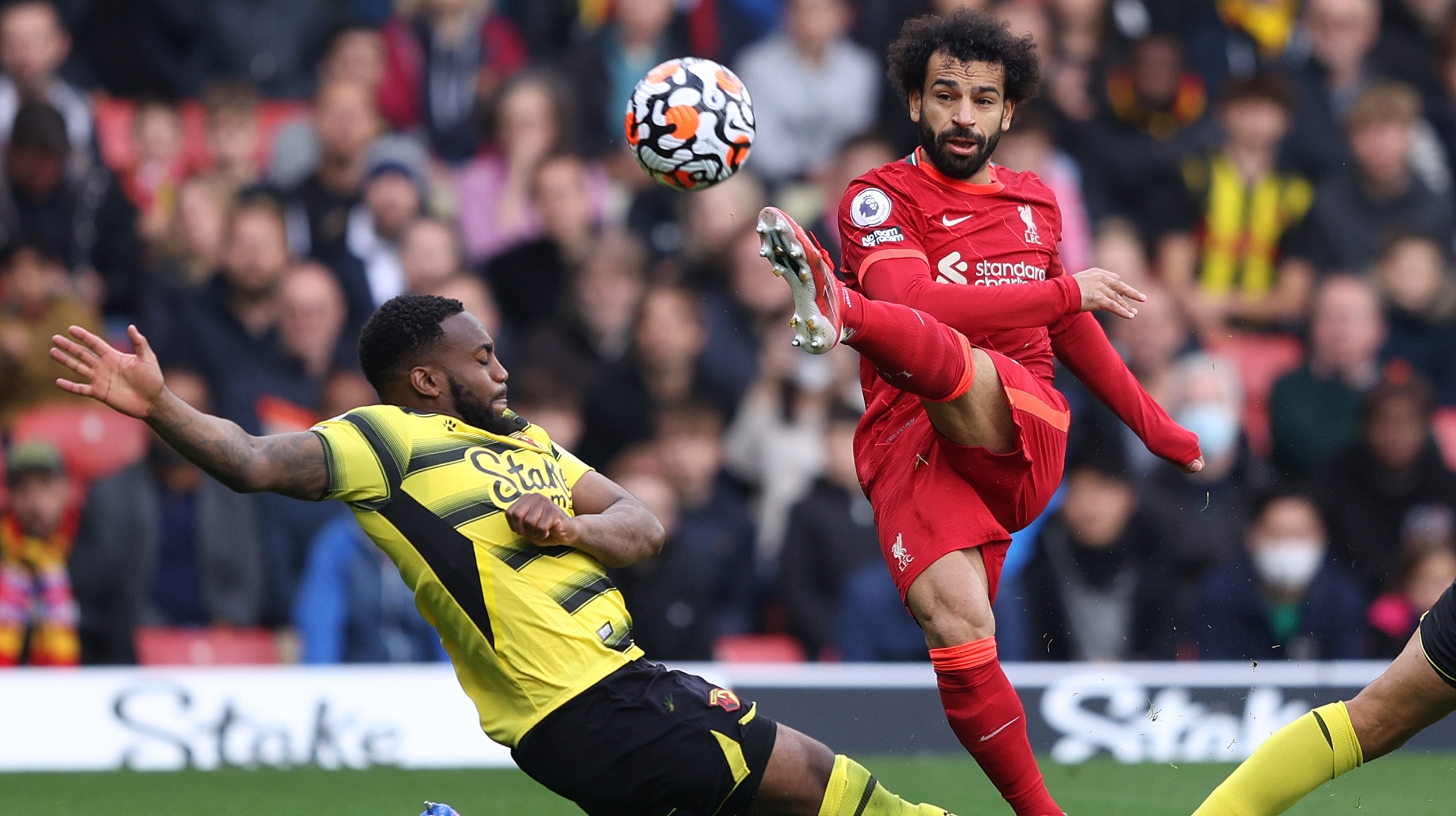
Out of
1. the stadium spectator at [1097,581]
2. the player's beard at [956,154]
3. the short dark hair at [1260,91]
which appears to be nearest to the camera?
the player's beard at [956,154]

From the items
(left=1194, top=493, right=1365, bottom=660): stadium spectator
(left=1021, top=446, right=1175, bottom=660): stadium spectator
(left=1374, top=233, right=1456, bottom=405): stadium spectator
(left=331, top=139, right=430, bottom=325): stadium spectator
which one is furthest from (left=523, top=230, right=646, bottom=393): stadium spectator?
(left=1374, top=233, right=1456, bottom=405): stadium spectator

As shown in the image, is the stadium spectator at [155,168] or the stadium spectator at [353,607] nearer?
the stadium spectator at [353,607]

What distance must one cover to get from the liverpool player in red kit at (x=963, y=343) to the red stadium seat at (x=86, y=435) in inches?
192

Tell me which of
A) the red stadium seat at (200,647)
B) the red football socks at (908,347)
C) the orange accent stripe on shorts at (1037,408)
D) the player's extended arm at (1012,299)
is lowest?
the red stadium seat at (200,647)

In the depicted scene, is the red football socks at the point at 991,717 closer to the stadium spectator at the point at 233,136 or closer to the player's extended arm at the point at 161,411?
the player's extended arm at the point at 161,411

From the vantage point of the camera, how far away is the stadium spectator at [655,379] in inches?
356

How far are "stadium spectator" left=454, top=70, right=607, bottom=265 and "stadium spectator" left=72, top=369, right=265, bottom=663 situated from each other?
2.01 m

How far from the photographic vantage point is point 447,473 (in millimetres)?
4262

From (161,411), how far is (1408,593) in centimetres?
703

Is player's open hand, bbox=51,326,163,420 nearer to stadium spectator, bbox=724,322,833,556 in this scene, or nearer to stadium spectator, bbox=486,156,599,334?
stadium spectator, bbox=724,322,833,556

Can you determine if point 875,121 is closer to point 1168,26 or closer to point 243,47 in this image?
point 1168,26

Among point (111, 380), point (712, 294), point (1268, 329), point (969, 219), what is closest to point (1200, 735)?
point (1268, 329)

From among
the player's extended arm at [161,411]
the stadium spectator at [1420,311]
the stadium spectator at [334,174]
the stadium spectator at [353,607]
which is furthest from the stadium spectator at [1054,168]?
the player's extended arm at [161,411]

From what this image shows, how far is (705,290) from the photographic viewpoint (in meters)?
9.50
